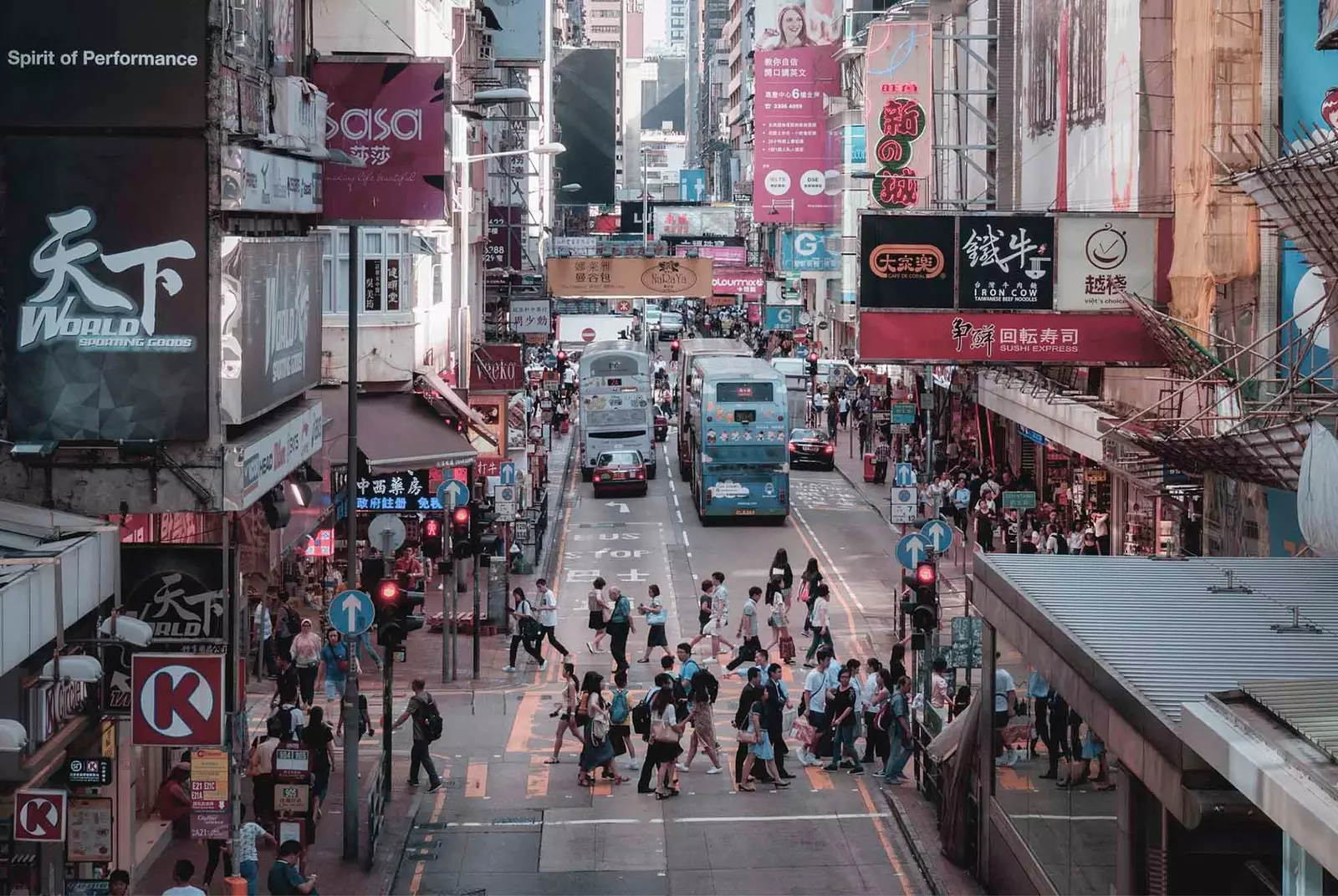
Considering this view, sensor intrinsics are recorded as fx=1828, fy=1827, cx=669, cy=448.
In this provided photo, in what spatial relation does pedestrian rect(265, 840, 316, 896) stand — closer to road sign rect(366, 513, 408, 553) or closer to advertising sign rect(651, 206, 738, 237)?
road sign rect(366, 513, 408, 553)

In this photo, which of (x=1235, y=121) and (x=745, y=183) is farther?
(x=745, y=183)

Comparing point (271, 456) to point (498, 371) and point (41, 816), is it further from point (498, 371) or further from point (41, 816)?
point (498, 371)

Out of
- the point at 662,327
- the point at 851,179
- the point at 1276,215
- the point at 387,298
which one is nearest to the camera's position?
the point at 1276,215

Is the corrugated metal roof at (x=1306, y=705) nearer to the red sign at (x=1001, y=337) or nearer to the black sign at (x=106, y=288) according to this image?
the black sign at (x=106, y=288)

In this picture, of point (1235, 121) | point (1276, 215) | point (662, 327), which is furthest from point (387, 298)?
point (662, 327)

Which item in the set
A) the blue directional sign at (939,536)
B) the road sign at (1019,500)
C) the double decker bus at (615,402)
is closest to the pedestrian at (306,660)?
the blue directional sign at (939,536)

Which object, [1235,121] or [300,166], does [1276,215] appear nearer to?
[1235,121]

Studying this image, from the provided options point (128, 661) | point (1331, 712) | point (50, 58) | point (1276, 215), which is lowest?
point (128, 661)

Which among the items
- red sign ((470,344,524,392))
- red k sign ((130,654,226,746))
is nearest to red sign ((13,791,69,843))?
red k sign ((130,654,226,746))
